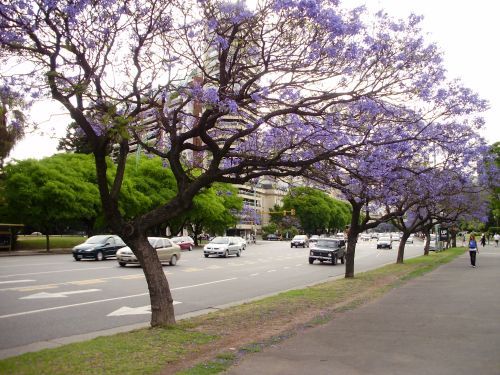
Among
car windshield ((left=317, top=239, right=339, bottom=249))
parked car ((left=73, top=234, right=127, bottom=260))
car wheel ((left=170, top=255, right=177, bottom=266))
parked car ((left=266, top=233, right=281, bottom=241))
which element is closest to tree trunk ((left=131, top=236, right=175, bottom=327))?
car wheel ((left=170, top=255, right=177, bottom=266))

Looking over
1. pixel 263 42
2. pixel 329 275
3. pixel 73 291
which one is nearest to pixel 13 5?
pixel 263 42

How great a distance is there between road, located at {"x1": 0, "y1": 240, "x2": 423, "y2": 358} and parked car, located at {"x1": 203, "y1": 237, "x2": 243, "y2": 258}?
421 inches

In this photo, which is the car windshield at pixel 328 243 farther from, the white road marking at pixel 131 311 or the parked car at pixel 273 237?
the parked car at pixel 273 237

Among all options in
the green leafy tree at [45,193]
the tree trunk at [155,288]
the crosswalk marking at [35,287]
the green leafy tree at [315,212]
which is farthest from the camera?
the green leafy tree at [315,212]

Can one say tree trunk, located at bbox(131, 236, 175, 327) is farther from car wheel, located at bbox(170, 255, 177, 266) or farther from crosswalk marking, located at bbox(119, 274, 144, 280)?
car wheel, located at bbox(170, 255, 177, 266)

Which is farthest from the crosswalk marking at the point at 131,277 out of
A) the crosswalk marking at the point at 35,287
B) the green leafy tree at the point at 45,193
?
the green leafy tree at the point at 45,193

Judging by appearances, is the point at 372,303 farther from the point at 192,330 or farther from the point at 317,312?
the point at 192,330

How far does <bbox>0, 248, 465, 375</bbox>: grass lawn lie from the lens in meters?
6.39

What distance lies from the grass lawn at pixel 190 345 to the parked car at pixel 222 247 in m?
23.1

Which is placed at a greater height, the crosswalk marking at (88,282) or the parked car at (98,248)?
the parked car at (98,248)

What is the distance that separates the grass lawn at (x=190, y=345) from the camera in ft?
21.0

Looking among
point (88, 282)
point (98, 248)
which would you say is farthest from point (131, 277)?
point (98, 248)

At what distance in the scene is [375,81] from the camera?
10.0 m

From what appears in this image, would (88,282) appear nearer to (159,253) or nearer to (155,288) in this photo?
(159,253)
